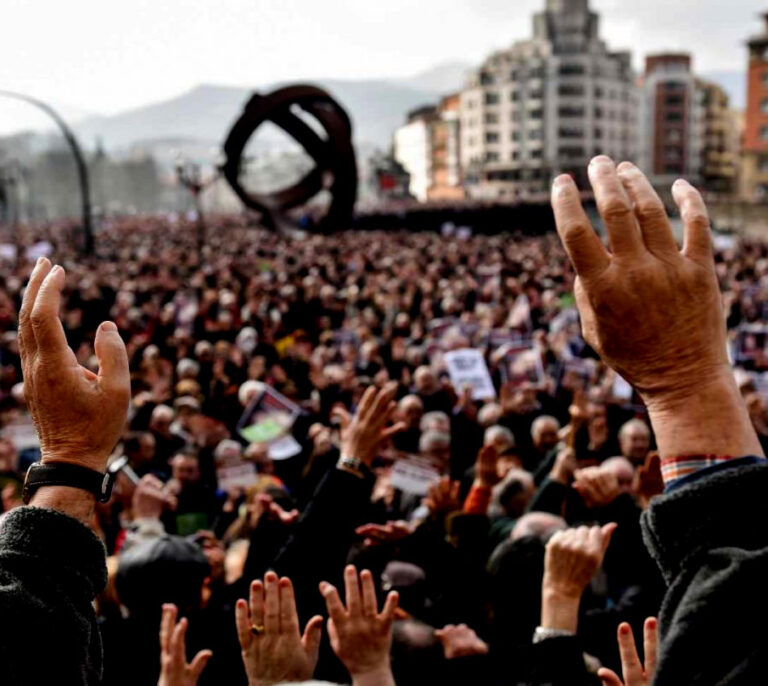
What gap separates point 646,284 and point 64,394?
92cm

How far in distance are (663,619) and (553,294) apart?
12.8m

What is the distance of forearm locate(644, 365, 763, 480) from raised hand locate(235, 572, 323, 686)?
3.74 ft

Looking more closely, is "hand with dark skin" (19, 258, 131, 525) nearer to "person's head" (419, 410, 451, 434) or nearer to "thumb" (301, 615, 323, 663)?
"thumb" (301, 615, 323, 663)

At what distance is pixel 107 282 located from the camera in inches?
643

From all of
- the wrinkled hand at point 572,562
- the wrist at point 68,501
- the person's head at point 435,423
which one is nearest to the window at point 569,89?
the person's head at point 435,423

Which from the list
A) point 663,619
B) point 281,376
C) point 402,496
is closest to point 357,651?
point 663,619

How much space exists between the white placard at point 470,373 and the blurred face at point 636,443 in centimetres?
266

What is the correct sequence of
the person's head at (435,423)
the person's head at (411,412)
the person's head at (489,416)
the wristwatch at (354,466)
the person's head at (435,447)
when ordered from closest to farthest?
the wristwatch at (354,466) < the person's head at (435,447) < the person's head at (435,423) < the person's head at (411,412) < the person's head at (489,416)

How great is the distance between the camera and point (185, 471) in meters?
5.64

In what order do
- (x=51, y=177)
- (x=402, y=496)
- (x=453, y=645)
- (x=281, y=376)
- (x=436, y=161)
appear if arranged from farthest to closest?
(x=51, y=177) → (x=436, y=161) → (x=281, y=376) → (x=402, y=496) → (x=453, y=645)

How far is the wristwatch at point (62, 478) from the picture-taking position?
152 cm

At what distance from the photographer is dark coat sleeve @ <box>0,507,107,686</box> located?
128 cm

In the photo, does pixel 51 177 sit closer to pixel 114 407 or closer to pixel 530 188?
pixel 530 188

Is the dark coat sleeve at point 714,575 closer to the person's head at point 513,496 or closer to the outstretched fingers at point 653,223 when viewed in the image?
the outstretched fingers at point 653,223
